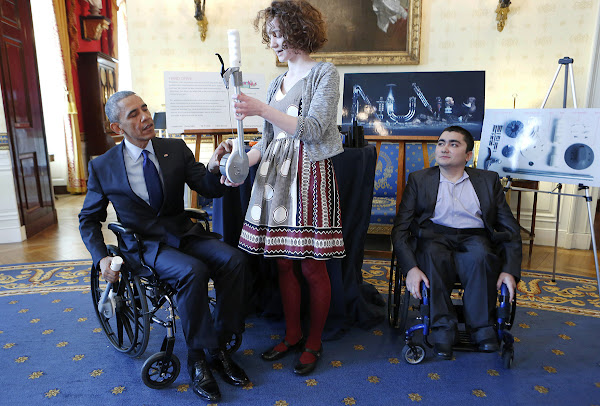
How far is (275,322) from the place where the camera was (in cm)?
271

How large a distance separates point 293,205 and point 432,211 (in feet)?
2.78

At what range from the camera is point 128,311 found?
7.06ft

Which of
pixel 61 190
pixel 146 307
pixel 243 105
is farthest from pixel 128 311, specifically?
pixel 61 190

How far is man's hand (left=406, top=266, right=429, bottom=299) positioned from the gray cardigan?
73cm

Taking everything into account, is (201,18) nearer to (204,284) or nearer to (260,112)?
(260,112)

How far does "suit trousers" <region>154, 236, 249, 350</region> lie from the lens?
1.88 m

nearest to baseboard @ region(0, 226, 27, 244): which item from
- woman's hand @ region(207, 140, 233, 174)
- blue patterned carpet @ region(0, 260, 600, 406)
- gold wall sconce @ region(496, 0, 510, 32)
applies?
blue patterned carpet @ region(0, 260, 600, 406)

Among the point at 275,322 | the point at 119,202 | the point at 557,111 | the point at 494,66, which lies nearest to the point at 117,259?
the point at 119,202

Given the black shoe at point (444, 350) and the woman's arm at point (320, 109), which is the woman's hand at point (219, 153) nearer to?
the woman's arm at point (320, 109)

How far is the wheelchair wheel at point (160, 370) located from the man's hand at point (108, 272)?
38 cm

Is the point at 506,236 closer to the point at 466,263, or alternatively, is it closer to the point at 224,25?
the point at 466,263

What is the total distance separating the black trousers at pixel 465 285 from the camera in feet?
6.84

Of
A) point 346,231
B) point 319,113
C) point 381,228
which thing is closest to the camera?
point 319,113

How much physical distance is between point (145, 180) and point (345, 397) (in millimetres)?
1366
